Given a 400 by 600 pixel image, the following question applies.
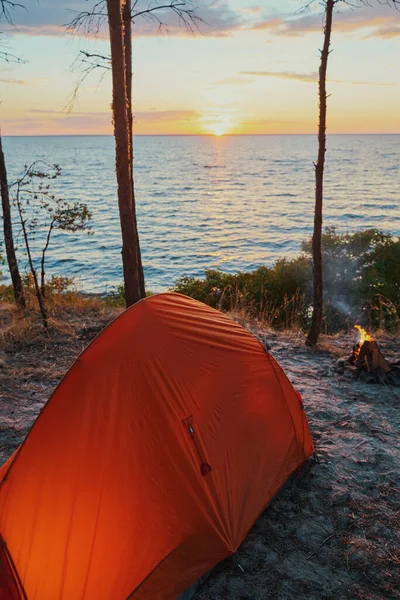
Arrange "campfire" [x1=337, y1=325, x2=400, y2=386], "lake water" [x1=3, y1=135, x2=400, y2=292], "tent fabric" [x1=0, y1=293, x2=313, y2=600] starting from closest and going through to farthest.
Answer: "tent fabric" [x1=0, y1=293, x2=313, y2=600] < "campfire" [x1=337, y1=325, x2=400, y2=386] < "lake water" [x1=3, y1=135, x2=400, y2=292]

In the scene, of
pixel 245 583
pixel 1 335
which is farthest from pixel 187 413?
pixel 1 335

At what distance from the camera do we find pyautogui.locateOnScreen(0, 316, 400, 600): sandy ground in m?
4.22

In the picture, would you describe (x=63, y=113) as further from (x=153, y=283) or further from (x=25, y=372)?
(x=153, y=283)

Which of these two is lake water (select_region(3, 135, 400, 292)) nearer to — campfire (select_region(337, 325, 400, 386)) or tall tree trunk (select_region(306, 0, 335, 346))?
tall tree trunk (select_region(306, 0, 335, 346))

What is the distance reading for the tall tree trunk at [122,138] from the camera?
780cm

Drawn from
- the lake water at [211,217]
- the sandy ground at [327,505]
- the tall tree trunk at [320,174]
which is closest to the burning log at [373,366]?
the sandy ground at [327,505]

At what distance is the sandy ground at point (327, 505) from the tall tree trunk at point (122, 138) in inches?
91.7

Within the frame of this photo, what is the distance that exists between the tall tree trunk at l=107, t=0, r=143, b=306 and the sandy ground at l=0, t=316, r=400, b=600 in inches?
91.7

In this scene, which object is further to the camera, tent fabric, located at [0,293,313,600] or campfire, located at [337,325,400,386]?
campfire, located at [337,325,400,386]

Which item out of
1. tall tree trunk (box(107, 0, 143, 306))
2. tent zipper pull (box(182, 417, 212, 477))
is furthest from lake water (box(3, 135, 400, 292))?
tent zipper pull (box(182, 417, 212, 477))

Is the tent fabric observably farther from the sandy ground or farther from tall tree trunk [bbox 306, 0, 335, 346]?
tall tree trunk [bbox 306, 0, 335, 346]

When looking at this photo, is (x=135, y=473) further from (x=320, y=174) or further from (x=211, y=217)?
(x=211, y=217)

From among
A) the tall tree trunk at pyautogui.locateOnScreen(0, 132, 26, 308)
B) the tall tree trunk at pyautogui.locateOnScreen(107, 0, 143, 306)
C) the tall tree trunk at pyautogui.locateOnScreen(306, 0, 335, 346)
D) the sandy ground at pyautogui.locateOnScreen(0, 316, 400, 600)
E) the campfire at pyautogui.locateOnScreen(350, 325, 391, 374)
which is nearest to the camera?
the sandy ground at pyautogui.locateOnScreen(0, 316, 400, 600)

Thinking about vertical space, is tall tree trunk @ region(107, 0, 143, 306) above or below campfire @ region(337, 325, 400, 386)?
above
